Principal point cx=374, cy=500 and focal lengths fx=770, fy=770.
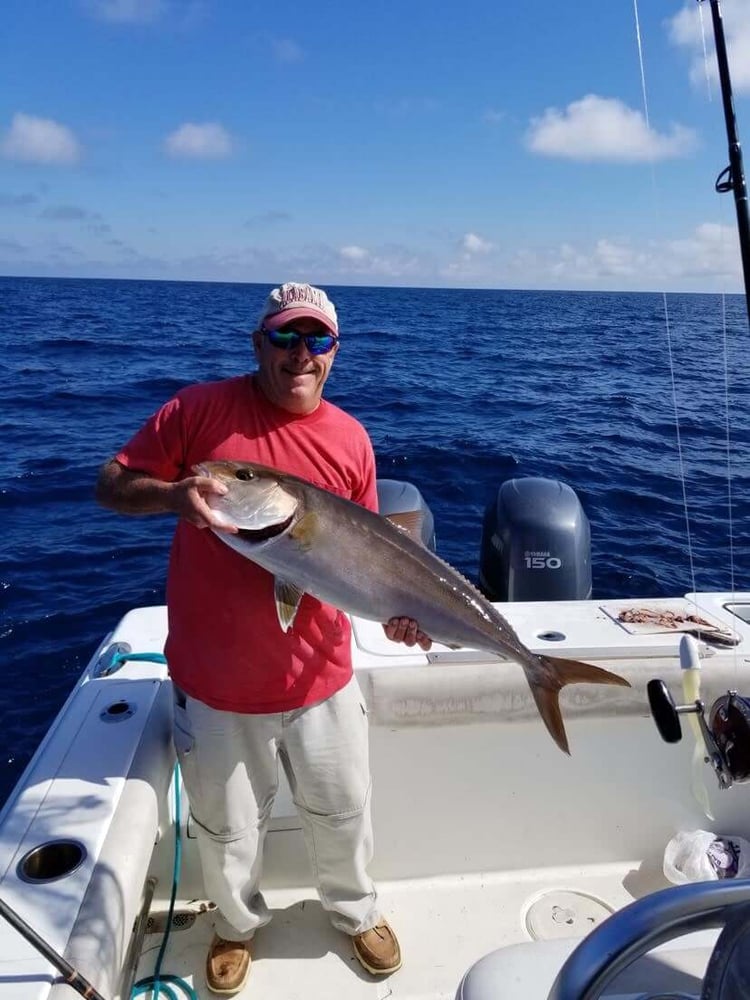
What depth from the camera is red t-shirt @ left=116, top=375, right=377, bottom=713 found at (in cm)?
252

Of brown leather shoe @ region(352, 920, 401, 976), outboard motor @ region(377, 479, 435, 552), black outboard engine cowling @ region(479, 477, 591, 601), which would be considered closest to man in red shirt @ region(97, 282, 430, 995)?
brown leather shoe @ region(352, 920, 401, 976)

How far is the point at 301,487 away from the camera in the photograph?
242cm

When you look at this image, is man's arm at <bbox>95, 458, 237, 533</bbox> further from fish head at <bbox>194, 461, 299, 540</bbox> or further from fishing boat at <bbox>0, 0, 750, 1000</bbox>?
fishing boat at <bbox>0, 0, 750, 1000</bbox>

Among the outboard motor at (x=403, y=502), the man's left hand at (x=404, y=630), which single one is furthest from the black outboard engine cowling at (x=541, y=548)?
the man's left hand at (x=404, y=630)

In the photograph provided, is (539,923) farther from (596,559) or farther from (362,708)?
(596,559)

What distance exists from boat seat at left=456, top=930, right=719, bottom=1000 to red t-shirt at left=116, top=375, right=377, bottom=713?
1.16 meters

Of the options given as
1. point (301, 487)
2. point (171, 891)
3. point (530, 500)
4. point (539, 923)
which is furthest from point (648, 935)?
point (530, 500)

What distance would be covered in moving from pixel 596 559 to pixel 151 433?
7150mm

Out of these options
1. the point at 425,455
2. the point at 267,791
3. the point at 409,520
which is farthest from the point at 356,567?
the point at 425,455

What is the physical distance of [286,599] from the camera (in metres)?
2.42

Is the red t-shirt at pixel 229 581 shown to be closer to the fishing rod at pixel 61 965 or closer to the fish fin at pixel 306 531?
the fish fin at pixel 306 531

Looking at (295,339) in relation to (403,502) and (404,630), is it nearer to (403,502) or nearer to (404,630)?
(404,630)

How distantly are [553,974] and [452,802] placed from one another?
1820 millimetres

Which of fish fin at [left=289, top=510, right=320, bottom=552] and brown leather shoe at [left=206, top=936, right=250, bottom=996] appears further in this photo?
brown leather shoe at [left=206, top=936, right=250, bottom=996]
